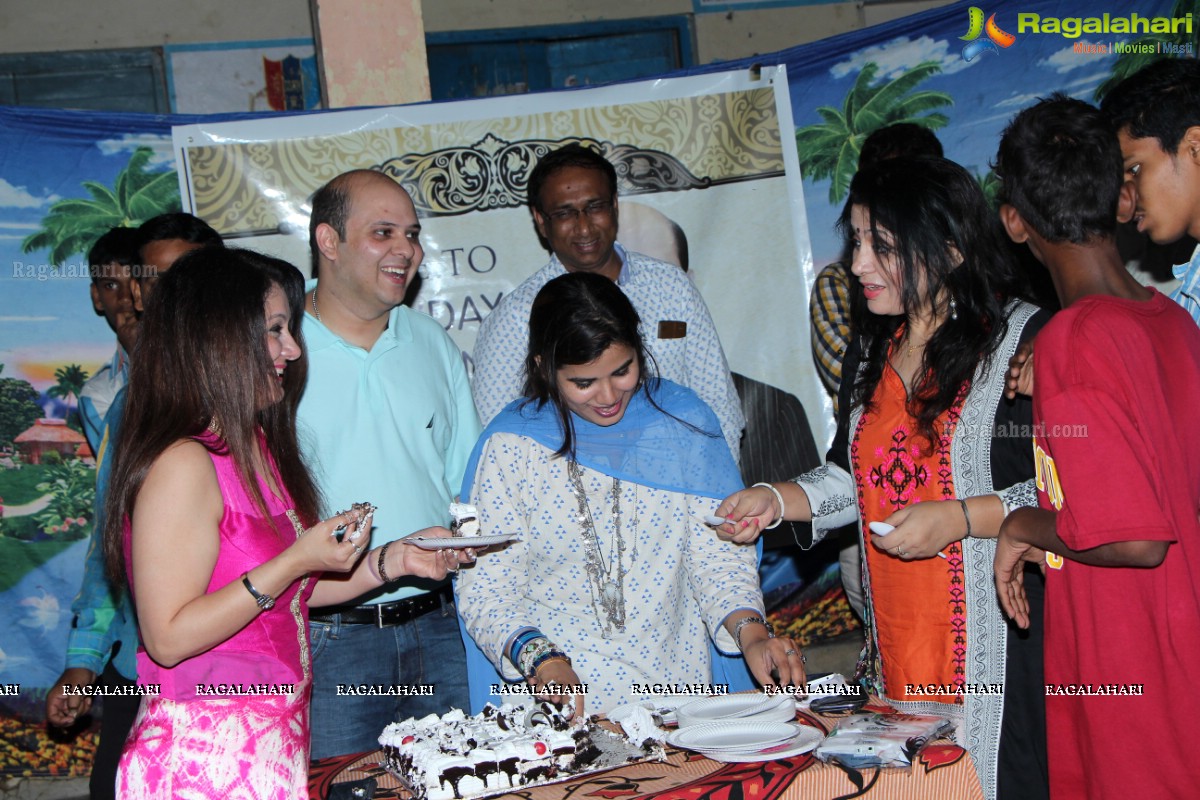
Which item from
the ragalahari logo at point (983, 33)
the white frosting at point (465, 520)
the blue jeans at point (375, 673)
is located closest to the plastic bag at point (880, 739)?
the white frosting at point (465, 520)

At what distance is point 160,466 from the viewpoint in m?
1.78

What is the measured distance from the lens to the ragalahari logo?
12.9ft

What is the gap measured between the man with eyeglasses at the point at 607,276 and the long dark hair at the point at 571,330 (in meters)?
0.70

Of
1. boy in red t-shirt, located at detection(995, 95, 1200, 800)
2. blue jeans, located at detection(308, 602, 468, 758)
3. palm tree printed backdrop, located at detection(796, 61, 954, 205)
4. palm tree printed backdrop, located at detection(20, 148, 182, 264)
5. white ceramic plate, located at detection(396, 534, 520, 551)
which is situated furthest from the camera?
palm tree printed backdrop, located at detection(796, 61, 954, 205)

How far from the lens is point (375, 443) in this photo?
2879 mm

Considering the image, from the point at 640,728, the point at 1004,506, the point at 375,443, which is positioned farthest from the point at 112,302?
the point at 1004,506

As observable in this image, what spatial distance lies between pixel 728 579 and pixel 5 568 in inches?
107

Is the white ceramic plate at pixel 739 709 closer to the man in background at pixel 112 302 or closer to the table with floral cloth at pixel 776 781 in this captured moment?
the table with floral cloth at pixel 776 781

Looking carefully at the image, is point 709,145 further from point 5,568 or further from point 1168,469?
point 5,568

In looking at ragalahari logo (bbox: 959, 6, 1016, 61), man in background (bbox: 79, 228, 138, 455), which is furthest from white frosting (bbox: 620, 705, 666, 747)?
ragalahari logo (bbox: 959, 6, 1016, 61)

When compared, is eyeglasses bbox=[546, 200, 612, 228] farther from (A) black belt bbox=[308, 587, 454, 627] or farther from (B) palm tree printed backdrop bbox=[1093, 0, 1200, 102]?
(B) palm tree printed backdrop bbox=[1093, 0, 1200, 102]

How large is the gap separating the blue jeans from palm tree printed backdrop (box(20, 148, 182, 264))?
72.5 inches

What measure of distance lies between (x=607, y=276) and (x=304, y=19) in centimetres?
447

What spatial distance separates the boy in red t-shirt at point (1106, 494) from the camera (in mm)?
1725
